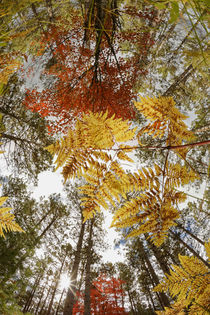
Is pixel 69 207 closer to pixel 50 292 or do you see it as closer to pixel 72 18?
pixel 72 18

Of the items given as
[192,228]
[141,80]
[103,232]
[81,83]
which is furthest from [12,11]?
[103,232]

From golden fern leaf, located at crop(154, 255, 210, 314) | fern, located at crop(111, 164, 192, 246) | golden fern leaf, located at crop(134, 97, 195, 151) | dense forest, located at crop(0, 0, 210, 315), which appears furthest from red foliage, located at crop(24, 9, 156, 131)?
golden fern leaf, located at crop(154, 255, 210, 314)

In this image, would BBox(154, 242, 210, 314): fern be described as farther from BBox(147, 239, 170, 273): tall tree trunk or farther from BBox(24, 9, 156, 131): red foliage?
BBox(147, 239, 170, 273): tall tree trunk

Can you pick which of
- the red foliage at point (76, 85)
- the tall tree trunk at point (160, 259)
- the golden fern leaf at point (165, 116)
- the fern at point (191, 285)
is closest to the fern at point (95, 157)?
the golden fern leaf at point (165, 116)

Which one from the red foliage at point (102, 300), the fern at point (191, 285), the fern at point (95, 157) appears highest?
the red foliage at point (102, 300)

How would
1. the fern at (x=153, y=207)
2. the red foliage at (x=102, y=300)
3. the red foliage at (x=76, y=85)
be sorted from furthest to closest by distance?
the red foliage at (x=102, y=300), the red foliage at (x=76, y=85), the fern at (x=153, y=207)

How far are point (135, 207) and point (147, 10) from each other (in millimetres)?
6642

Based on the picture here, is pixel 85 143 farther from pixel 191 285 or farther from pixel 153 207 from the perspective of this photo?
pixel 191 285

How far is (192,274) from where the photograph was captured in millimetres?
815

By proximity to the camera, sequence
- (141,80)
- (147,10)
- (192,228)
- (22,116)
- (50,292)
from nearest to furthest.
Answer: (147,10), (141,80), (22,116), (192,228), (50,292)

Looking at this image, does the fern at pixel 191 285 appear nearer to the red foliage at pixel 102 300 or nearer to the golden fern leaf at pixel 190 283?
the golden fern leaf at pixel 190 283

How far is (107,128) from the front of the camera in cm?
69

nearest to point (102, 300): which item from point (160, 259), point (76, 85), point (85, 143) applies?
point (160, 259)

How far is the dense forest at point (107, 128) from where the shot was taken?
0.69m
